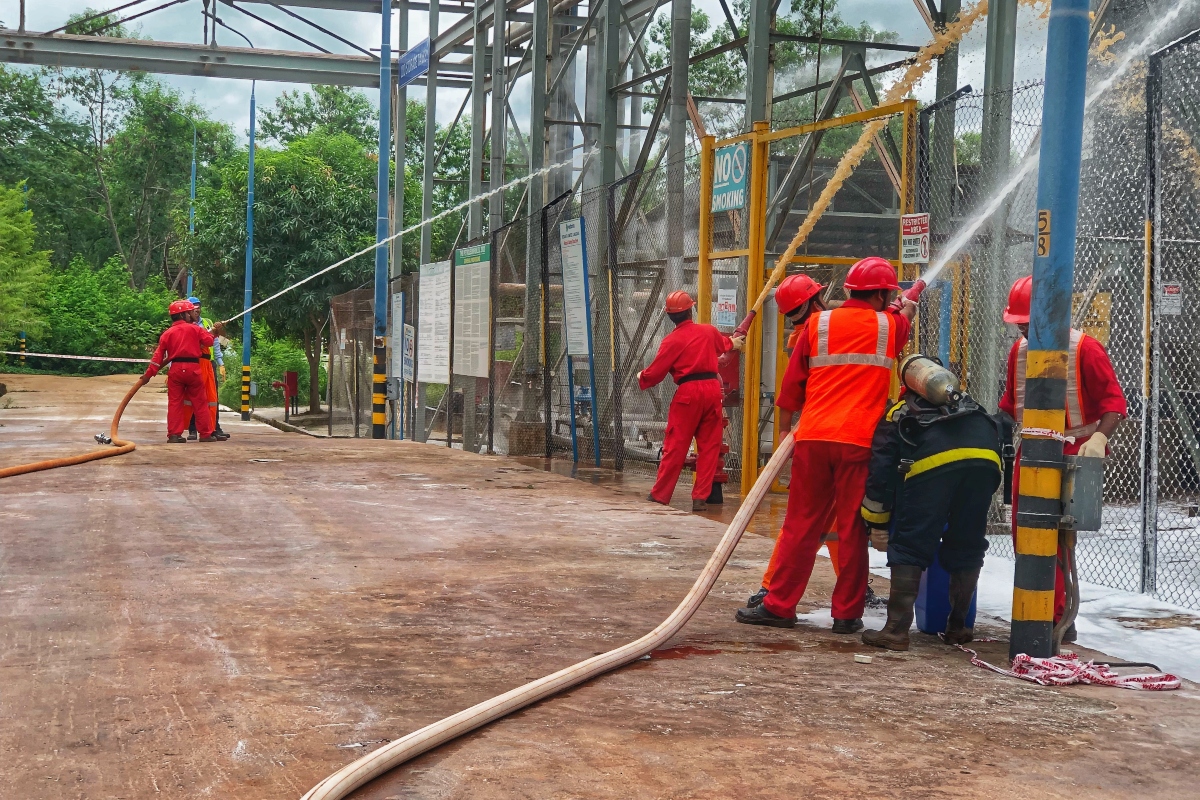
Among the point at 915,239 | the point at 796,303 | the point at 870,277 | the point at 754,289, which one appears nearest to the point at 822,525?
the point at 870,277

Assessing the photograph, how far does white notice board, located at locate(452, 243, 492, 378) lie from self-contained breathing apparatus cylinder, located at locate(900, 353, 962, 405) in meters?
10.4

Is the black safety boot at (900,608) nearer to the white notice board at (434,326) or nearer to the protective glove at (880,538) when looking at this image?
the protective glove at (880,538)

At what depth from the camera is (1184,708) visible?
4.81 metres

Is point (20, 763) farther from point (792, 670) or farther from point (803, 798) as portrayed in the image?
point (792, 670)

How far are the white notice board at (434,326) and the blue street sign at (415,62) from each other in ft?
13.9

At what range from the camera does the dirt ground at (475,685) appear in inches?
151

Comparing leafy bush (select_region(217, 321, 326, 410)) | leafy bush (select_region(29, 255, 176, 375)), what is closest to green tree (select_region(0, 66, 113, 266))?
leafy bush (select_region(29, 255, 176, 375))

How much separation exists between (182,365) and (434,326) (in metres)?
3.56

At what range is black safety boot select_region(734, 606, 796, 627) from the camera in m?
6.15

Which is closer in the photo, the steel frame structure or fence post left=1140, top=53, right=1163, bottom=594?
fence post left=1140, top=53, right=1163, bottom=594

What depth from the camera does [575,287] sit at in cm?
1392

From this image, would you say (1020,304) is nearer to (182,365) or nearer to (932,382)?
(932,382)

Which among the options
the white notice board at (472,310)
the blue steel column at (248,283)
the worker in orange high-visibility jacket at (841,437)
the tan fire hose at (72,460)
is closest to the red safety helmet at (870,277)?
the worker in orange high-visibility jacket at (841,437)

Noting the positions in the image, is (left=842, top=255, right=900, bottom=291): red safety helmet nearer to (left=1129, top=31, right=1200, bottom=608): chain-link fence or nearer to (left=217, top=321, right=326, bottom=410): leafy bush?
(left=1129, top=31, right=1200, bottom=608): chain-link fence
